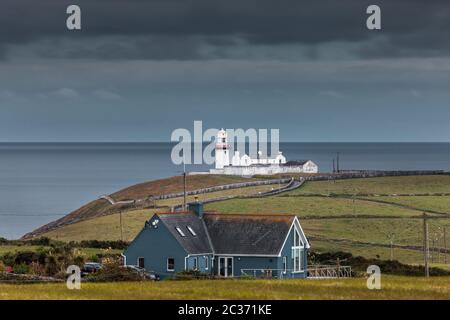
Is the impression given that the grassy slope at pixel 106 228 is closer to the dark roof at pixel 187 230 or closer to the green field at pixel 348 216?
the green field at pixel 348 216

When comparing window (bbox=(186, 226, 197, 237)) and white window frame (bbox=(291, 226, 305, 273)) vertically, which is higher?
window (bbox=(186, 226, 197, 237))

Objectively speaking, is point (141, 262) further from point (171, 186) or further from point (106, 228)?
point (171, 186)

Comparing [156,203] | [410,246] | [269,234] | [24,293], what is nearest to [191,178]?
[156,203]

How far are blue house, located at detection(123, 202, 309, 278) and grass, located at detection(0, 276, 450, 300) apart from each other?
3008 centimetres

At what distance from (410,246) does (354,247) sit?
5.56 meters

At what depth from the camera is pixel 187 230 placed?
2702 inches

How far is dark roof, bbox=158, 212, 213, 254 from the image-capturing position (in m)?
66.8

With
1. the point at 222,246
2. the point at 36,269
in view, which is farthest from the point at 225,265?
the point at 36,269

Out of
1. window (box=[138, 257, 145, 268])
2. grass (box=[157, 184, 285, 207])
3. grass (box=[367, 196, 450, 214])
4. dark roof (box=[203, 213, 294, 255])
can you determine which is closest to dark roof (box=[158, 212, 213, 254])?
dark roof (box=[203, 213, 294, 255])

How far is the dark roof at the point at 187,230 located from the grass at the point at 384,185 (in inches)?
3167

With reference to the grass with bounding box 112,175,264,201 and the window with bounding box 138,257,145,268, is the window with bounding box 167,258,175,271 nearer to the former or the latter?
the window with bounding box 138,257,145,268

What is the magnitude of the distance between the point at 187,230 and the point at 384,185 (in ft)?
325
